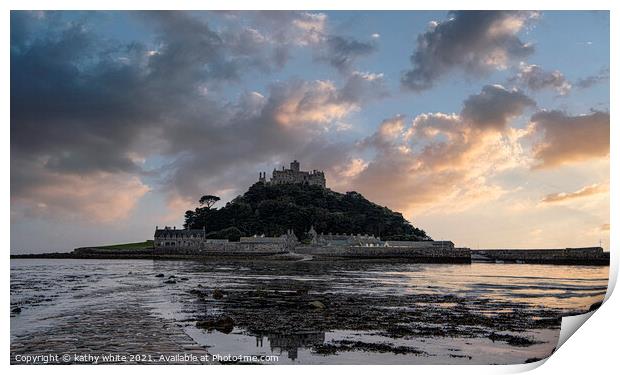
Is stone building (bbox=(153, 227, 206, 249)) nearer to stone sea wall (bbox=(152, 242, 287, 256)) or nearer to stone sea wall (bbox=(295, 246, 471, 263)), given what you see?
stone sea wall (bbox=(152, 242, 287, 256))

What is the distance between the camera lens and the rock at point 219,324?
8.92m

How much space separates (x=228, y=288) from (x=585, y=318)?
372 inches

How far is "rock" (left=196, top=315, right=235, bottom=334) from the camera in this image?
8.92 metres

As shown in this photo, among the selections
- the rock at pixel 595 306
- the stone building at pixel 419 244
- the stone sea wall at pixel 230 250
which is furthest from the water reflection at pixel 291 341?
the stone building at pixel 419 244

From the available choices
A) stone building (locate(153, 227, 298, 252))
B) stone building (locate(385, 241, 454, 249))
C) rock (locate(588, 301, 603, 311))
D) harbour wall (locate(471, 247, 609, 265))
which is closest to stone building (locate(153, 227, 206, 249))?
stone building (locate(153, 227, 298, 252))

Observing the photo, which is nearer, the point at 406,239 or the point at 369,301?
the point at 369,301

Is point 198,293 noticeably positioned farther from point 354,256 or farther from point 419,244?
point 419,244

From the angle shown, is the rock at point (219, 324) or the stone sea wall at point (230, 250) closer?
the rock at point (219, 324)

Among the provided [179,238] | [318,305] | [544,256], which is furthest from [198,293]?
[179,238]

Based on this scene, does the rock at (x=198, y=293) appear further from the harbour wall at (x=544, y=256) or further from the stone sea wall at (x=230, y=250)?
the stone sea wall at (x=230, y=250)

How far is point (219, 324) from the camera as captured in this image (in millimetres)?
9086
